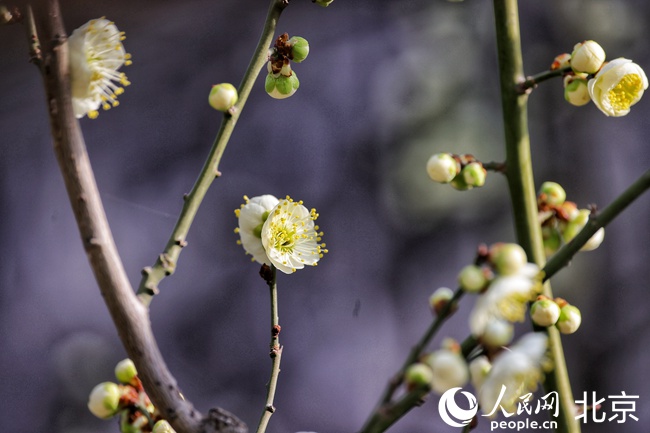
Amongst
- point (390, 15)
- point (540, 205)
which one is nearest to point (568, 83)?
point (540, 205)

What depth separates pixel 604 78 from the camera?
0.48m

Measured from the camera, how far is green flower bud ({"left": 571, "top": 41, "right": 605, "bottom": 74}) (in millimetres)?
483

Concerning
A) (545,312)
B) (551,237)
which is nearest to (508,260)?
(545,312)

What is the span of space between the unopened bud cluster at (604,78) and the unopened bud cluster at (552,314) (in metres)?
0.14

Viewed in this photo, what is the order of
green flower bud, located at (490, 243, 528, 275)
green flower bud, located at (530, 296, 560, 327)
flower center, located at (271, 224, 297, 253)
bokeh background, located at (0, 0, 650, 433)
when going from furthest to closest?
bokeh background, located at (0, 0, 650, 433) → flower center, located at (271, 224, 297, 253) → green flower bud, located at (530, 296, 560, 327) → green flower bud, located at (490, 243, 528, 275)

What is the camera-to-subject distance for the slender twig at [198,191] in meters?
0.40

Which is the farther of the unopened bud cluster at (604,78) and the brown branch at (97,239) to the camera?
the unopened bud cluster at (604,78)

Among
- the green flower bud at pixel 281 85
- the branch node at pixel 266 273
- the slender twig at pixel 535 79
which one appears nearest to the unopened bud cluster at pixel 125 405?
the branch node at pixel 266 273

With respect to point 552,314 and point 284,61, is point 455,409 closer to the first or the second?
point 552,314

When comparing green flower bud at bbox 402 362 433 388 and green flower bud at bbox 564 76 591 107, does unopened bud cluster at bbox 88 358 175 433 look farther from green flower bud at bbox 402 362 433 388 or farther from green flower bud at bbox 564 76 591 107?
green flower bud at bbox 564 76 591 107

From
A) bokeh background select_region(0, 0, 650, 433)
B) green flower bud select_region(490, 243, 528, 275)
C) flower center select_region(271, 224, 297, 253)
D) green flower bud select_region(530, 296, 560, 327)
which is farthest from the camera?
bokeh background select_region(0, 0, 650, 433)

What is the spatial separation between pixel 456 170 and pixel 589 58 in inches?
4.4

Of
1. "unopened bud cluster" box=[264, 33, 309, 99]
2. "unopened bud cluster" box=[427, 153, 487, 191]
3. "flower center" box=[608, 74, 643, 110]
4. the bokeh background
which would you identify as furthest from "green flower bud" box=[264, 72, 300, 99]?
the bokeh background

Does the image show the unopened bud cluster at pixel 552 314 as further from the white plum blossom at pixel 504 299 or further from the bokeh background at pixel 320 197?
the bokeh background at pixel 320 197
